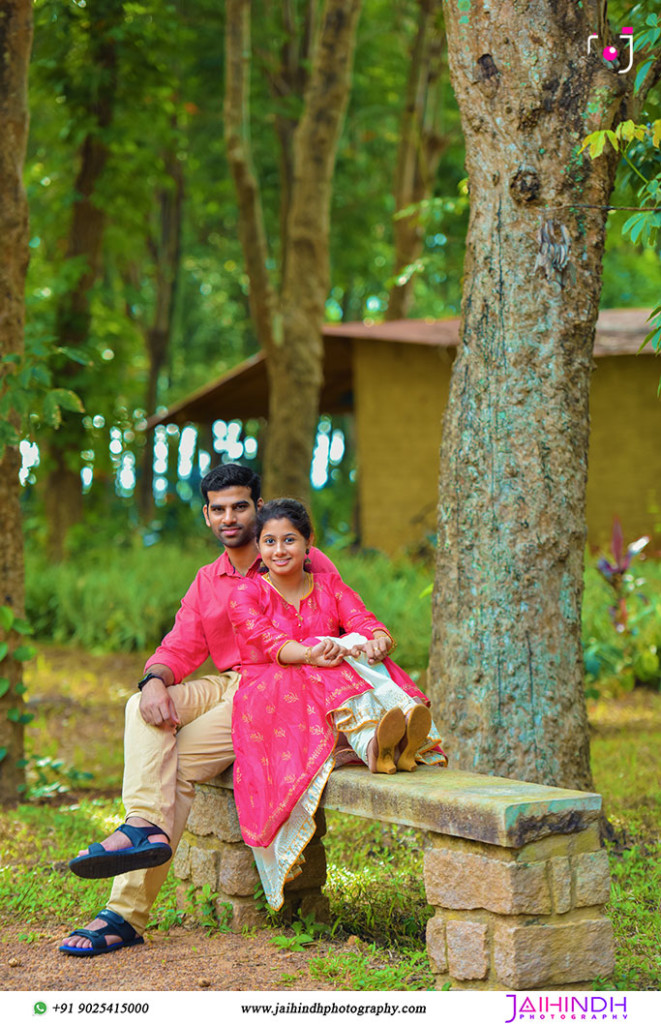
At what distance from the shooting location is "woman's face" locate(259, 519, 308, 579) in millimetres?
3873

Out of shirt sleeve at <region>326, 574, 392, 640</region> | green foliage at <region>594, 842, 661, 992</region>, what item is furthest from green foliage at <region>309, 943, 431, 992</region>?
shirt sleeve at <region>326, 574, 392, 640</region>

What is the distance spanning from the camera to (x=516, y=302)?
463 centimetres

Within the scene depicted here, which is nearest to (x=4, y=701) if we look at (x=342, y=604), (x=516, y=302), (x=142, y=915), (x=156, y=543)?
(x=142, y=915)

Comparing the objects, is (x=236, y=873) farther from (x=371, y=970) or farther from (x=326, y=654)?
(x=326, y=654)

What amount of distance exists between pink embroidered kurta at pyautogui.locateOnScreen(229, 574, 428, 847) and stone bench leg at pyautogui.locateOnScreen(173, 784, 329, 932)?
390 mm

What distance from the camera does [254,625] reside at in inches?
152

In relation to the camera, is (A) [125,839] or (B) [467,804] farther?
(A) [125,839]

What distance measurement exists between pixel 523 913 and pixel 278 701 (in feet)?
3.61

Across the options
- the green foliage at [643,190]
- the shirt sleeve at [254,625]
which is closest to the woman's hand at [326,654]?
the shirt sleeve at [254,625]

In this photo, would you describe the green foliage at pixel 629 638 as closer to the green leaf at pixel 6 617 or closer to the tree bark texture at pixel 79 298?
the green leaf at pixel 6 617

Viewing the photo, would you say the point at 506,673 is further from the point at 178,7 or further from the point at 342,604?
the point at 178,7

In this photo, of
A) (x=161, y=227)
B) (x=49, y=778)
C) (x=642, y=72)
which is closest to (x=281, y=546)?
(x=642, y=72)

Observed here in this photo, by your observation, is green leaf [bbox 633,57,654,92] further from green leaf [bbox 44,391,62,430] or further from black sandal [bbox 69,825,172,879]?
black sandal [bbox 69,825,172,879]

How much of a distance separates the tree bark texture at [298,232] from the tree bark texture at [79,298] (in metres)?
1.93
